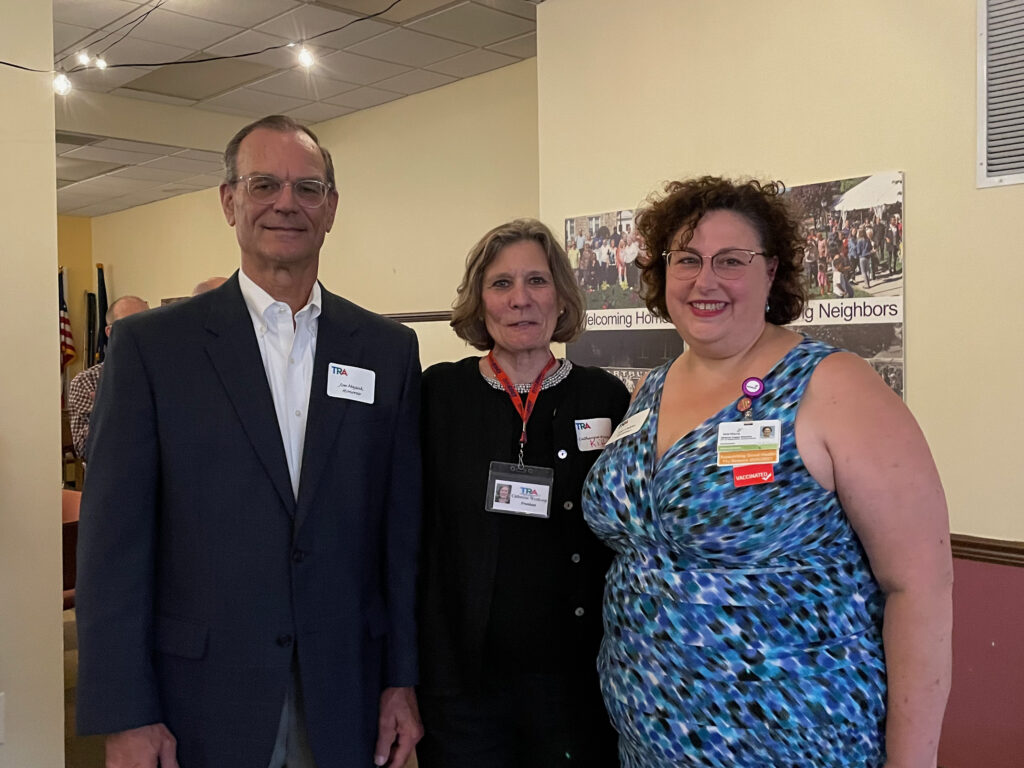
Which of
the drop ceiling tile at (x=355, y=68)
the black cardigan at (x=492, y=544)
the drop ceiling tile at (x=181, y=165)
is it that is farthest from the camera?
the drop ceiling tile at (x=181, y=165)

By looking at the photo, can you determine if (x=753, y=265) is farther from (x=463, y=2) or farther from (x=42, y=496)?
(x=463, y=2)

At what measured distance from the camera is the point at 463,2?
4875mm

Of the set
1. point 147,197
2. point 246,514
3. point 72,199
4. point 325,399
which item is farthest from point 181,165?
point 246,514

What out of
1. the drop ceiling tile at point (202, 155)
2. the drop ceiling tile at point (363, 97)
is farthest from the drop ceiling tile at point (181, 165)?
the drop ceiling tile at point (363, 97)

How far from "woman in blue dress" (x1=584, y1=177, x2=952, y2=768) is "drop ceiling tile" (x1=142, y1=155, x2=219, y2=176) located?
7428 millimetres

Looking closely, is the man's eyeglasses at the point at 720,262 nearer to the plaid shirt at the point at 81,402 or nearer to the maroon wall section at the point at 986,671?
→ the maroon wall section at the point at 986,671

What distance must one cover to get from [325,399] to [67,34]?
476 centimetres

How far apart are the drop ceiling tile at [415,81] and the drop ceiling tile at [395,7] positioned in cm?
110

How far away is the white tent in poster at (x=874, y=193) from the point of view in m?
3.33

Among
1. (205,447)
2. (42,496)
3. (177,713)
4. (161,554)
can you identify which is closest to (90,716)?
(177,713)

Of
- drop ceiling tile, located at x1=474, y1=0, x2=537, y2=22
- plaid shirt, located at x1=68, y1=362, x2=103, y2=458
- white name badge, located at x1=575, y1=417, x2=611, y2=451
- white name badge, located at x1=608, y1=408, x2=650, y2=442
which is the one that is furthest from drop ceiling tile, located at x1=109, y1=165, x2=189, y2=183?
white name badge, located at x1=608, y1=408, x2=650, y2=442

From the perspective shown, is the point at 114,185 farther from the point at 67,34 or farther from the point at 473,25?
the point at 473,25

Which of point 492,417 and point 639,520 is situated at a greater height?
point 492,417

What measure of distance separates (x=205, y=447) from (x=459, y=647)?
2.28 ft
